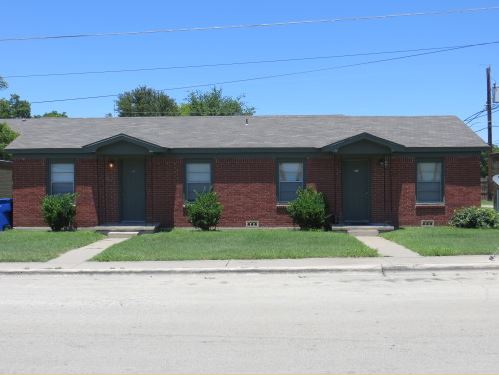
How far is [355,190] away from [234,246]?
6738 mm

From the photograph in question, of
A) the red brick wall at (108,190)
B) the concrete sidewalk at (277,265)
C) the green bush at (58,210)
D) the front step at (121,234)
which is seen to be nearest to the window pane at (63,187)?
the green bush at (58,210)

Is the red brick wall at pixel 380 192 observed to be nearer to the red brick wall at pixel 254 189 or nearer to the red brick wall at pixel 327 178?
the red brick wall at pixel 254 189

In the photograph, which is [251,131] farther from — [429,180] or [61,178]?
[61,178]

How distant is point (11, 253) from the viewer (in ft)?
44.0

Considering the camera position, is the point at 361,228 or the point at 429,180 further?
the point at 429,180

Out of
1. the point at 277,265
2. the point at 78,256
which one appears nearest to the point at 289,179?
the point at 277,265

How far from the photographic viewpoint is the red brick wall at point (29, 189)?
1952cm

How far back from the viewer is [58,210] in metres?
18.6

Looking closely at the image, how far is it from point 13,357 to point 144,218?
14244 mm

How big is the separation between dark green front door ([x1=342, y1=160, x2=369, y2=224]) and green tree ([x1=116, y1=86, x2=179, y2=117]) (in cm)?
4373

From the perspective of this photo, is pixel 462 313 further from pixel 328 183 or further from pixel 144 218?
pixel 144 218

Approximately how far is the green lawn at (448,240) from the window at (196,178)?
621cm

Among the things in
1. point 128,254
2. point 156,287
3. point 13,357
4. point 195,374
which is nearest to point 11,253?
point 128,254

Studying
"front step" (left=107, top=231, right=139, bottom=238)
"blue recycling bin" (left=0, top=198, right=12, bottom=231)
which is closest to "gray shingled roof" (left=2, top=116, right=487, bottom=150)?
"blue recycling bin" (left=0, top=198, right=12, bottom=231)
